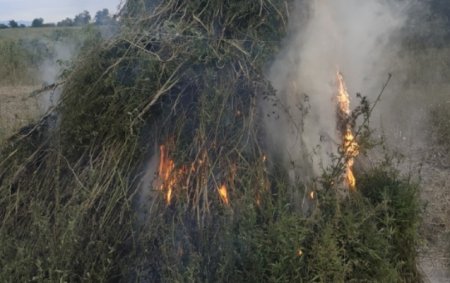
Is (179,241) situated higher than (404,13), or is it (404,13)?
(404,13)

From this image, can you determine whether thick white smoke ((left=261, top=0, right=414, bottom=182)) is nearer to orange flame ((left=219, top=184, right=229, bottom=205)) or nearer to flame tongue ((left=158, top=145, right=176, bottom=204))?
orange flame ((left=219, top=184, right=229, bottom=205))

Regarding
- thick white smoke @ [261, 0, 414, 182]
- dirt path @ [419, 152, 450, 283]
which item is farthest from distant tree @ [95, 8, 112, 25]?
dirt path @ [419, 152, 450, 283]

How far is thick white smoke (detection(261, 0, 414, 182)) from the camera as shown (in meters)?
4.23

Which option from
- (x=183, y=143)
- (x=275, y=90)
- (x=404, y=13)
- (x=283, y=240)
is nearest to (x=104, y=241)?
(x=183, y=143)

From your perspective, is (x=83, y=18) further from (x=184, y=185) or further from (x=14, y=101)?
(x=14, y=101)

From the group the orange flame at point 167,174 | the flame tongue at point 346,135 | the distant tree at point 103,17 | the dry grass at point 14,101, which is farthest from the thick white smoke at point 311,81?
the dry grass at point 14,101

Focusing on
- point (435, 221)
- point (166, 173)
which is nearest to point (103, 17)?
point (166, 173)

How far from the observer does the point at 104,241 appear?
3785 millimetres

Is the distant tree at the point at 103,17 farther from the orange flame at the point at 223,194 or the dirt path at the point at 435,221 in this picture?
the dirt path at the point at 435,221

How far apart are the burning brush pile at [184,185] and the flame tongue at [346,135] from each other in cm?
2

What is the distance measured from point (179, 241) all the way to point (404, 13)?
293 centimetres

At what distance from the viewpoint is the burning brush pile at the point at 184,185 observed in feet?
11.8

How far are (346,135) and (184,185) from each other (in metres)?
1.17

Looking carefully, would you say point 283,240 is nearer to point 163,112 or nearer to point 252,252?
point 252,252
